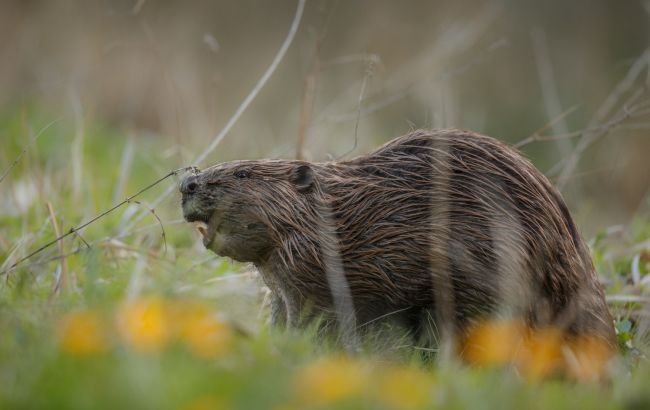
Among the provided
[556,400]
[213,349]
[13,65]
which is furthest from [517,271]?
[13,65]

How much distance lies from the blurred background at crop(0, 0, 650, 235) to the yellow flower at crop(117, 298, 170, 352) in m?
4.15

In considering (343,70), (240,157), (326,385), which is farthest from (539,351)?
(343,70)

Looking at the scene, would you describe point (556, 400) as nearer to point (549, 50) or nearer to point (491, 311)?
point (491, 311)

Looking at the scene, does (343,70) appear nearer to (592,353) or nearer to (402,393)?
(592,353)

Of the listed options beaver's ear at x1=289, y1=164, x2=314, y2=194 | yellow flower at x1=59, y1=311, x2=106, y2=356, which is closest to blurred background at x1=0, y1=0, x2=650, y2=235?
beaver's ear at x1=289, y1=164, x2=314, y2=194

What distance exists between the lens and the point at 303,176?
11.5 ft

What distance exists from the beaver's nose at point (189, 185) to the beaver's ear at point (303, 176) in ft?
1.22

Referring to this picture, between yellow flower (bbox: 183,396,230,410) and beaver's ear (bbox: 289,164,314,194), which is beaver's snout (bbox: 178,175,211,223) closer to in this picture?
beaver's ear (bbox: 289,164,314,194)

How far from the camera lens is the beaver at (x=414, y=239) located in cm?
327

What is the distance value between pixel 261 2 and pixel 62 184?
310 inches

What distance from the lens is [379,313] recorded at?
133 inches

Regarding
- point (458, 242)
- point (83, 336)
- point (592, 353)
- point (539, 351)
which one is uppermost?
point (83, 336)

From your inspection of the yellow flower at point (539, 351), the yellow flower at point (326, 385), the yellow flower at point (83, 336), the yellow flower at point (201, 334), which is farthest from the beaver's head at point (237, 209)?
the yellow flower at point (326, 385)

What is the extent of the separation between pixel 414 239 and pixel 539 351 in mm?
654
